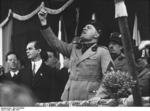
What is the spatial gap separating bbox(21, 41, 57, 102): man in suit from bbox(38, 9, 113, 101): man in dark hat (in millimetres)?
236

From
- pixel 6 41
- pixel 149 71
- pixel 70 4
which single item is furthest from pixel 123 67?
pixel 6 41

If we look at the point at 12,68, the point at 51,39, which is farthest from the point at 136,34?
the point at 12,68

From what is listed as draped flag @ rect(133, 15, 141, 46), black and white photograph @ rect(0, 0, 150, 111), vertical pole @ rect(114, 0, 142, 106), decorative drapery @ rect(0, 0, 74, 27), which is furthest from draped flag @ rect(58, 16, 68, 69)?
draped flag @ rect(133, 15, 141, 46)

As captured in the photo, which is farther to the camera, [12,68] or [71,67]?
[12,68]

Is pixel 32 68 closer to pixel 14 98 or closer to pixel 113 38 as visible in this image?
pixel 113 38

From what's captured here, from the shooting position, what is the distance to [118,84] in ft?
13.6

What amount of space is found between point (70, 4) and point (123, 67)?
3.38 ft

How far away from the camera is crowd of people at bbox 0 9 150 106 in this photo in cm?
432

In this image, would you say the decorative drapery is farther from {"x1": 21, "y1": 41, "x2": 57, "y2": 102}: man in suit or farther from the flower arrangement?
the flower arrangement

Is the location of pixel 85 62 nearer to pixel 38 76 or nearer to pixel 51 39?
pixel 51 39

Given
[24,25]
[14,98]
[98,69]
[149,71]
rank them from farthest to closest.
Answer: [24,25]
[98,69]
[149,71]
[14,98]

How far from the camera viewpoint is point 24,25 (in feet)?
16.6

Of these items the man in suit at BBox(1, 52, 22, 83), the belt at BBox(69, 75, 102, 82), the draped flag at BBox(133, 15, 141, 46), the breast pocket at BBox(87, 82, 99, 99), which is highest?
the draped flag at BBox(133, 15, 141, 46)

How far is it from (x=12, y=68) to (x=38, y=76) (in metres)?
0.48
